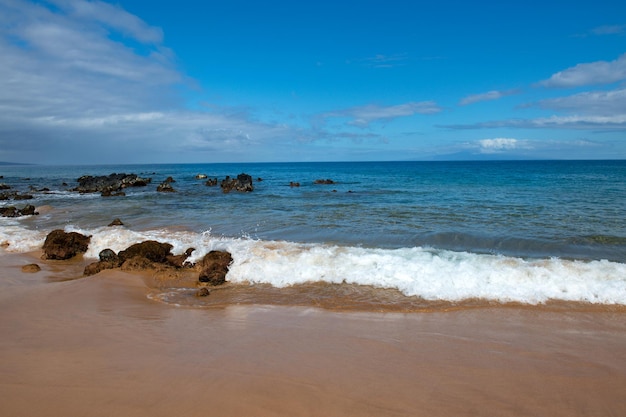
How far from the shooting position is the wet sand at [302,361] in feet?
12.9

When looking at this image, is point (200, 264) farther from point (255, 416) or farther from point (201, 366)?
point (255, 416)

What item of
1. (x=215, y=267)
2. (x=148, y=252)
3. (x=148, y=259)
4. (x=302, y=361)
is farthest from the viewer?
(x=148, y=252)

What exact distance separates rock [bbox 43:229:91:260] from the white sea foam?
10.8 feet

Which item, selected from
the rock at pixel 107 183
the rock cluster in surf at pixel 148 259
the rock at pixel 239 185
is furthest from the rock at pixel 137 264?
the rock at pixel 107 183

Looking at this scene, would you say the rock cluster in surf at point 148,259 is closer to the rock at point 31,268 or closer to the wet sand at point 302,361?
the rock at point 31,268

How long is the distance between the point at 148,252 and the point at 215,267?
7.83 ft

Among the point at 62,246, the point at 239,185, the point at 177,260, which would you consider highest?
the point at 239,185

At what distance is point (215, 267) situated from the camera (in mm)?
9078

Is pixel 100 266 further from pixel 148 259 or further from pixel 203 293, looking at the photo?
pixel 203 293

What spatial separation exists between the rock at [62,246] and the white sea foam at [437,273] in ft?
10.8

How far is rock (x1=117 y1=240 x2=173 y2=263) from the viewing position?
32.7ft

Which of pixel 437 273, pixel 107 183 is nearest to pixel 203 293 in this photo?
pixel 437 273

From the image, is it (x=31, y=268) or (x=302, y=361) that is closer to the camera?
(x=302, y=361)

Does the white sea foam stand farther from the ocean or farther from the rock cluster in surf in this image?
the rock cluster in surf
